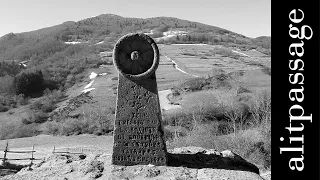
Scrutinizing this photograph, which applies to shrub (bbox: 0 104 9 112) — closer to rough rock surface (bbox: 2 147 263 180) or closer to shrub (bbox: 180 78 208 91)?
shrub (bbox: 180 78 208 91)

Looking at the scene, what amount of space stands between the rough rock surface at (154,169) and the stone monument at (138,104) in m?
0.46

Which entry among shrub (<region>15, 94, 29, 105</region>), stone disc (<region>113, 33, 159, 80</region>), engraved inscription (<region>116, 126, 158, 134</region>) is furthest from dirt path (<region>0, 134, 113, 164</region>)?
shrub (<region>15, 94, 29, 105</region>)

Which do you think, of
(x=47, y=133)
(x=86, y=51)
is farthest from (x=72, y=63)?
(x=47, y=133)

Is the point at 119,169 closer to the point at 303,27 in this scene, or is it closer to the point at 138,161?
the point at 138,161

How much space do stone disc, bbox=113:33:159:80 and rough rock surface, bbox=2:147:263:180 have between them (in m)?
2.85

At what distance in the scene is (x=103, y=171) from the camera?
1030 cm

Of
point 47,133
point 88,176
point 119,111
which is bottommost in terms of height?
point 47,133

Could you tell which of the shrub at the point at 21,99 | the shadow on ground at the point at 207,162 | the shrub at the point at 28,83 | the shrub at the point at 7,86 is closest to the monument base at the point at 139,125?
the shadow on ground at the point at 207,162

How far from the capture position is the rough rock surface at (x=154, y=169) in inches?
388

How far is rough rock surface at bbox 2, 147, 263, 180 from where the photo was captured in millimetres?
9852

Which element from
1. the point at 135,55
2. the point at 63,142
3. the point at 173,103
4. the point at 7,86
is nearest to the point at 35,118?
the point at 63,142

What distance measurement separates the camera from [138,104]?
33.7 feet

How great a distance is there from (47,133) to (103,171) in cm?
2625

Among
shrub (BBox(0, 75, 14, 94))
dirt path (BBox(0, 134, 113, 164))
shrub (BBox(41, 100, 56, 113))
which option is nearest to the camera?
dirt path (BBox(0, 134, 113, 164))
